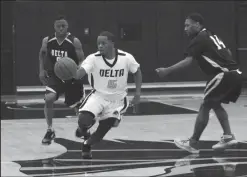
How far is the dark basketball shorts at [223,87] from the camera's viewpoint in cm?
1023

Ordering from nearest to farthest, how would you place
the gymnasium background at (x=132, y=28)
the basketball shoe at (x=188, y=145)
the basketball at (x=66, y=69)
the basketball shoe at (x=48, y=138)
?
the basketball at (x=66, y=69) → the basketball shoe at (x=188, y=145) → the basketball shoe at (x=48, y=138) → the gymnasium background at (x=132, y=28)

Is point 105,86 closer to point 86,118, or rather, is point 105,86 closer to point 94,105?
point 94,105

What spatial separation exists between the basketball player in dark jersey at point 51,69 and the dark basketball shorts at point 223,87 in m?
2.21

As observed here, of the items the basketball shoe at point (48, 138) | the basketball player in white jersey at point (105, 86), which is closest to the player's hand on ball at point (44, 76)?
the basketball shoe at point (48, 138)

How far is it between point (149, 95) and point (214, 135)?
969 centimetres

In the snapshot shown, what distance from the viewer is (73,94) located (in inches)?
443

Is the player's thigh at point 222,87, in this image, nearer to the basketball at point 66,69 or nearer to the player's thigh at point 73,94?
the basketball at point 66,69

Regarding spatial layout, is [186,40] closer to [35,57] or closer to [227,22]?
[227,22]

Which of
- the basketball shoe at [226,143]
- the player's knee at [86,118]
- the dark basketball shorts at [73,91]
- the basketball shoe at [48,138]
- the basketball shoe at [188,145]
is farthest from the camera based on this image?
the dark basketball shorts at [73,91]

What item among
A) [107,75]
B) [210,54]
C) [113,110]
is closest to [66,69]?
[107,75]

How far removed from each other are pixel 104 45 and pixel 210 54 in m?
1.56

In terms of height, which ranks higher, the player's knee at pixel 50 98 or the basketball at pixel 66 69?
the basketball at pixel 66 69

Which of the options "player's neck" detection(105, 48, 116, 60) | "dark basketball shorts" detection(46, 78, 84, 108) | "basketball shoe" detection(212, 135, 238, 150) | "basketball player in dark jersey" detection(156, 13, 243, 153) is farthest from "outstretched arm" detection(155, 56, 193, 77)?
"dark basketball shorts" detection(46, 78, 84, 108)

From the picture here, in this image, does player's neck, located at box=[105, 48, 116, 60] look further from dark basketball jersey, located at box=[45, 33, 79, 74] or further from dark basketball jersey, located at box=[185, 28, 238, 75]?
dark basketball jersey, located at box=[45, 33, 79, 74]
